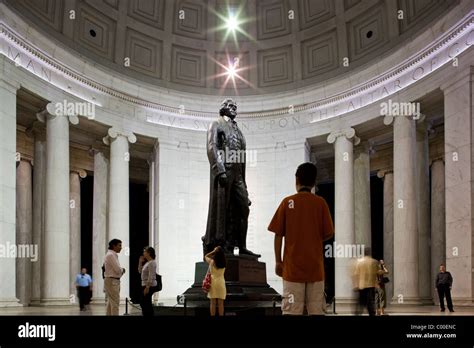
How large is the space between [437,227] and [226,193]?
642 inches

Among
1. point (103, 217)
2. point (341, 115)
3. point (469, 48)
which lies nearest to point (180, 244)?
point (103, 217)

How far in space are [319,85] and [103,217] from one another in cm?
1315

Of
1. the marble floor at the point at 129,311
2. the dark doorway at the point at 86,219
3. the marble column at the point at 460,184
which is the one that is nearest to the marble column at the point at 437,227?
the marble floor at the point at 129,311

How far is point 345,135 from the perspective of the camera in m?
27.8

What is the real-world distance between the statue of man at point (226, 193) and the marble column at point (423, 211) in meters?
14.1

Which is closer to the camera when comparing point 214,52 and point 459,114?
point 459,114

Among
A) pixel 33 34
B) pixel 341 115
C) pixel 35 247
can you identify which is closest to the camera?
pixel 33 34

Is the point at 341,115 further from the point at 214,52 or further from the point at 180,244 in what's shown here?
the point at 180,244

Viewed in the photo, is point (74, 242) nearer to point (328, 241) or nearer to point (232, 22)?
point (328, 241)

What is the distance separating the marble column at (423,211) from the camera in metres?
26.6

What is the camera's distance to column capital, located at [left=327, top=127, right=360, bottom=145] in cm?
2762

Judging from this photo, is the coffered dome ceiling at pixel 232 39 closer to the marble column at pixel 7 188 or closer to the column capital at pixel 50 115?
the column capital at pixel 50 115

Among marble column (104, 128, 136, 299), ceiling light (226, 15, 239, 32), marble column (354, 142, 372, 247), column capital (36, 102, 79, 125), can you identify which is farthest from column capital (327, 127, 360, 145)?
column capital (36, 102, 79, 125)

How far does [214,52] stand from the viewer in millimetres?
31766
